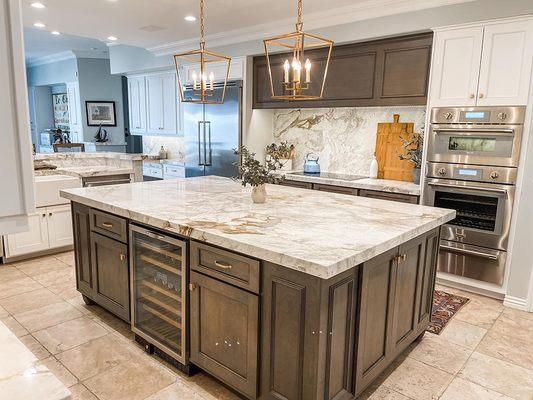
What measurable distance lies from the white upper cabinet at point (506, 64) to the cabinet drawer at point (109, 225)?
322cm

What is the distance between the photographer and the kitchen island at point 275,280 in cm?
178

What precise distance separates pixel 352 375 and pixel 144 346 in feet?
4.89

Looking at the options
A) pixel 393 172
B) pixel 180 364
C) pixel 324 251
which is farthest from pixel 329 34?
pixel 180 364

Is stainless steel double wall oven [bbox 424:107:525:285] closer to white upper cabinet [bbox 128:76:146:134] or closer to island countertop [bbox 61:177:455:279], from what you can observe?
island countertop [bbox 61:177:455:279]

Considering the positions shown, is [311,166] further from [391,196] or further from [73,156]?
[73,156]

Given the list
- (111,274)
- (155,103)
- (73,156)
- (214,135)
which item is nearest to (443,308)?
(111,274)

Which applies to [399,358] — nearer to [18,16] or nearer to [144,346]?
[144,346]

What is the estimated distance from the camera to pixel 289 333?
1.83 metres

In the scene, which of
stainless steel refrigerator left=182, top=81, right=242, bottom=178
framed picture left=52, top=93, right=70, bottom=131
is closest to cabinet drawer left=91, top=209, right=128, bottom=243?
stainless steel refrigerator left=182, top=81, right=242, bottom=178

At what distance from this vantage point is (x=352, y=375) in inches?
79.7

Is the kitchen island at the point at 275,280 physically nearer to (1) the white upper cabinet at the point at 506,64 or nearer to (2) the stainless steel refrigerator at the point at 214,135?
(1) the white upper cabinet at the point at 506,64

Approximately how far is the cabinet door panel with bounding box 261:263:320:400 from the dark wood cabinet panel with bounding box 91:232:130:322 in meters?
1.29

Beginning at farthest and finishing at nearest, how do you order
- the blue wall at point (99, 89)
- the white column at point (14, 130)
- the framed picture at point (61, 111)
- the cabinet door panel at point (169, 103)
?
the framed picture at point (61, 111) < the blue wall at point (99, 89) < the cabinet door panel at point (169, 103) < the white column at point (14, 130)

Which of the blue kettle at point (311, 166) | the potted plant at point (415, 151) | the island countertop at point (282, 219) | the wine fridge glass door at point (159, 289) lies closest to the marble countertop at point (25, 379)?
the island countertop at point (282, 219)
